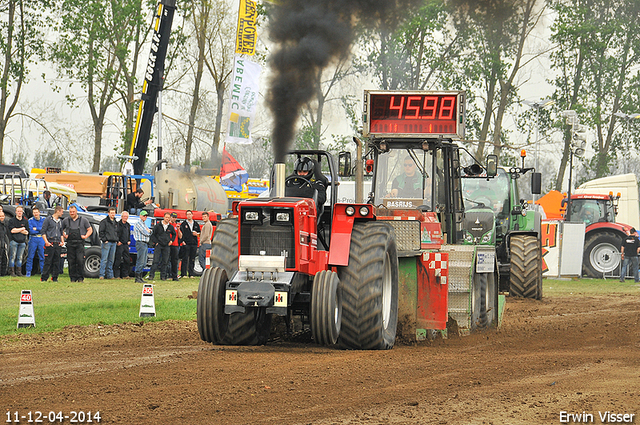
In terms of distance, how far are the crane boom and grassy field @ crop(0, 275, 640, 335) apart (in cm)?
1035

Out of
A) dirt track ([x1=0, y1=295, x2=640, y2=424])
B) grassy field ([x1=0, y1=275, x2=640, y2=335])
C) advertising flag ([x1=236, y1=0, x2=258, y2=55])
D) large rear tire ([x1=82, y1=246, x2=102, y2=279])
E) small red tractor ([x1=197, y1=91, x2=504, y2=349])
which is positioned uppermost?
advertising flag ([x1=236, y1=0, x2=258, y2=55])

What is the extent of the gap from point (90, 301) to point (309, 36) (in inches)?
275

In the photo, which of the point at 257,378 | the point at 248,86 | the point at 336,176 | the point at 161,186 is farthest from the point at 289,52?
the point at 248,86

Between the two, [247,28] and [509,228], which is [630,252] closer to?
[509,228]

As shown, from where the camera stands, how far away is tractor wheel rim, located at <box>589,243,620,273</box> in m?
30.8

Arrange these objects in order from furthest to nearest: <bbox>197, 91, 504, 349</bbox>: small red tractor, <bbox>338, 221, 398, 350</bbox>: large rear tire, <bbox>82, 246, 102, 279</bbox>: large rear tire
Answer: <bbox>82, 246, 102, 279</bbox>: large rear tire < <bbox>338, 221, 398, 350</bbox>: large rear tire < <bbox>197, 91, 504, 349</bbox>: small red tractor

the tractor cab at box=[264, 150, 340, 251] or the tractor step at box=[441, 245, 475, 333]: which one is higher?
the tractor cab at box=[264, 150, 340, 251]

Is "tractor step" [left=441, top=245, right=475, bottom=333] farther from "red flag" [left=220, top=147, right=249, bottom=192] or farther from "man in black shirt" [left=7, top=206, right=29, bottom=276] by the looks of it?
"red flag" [left=220, top=147, right=249, bottom=192]

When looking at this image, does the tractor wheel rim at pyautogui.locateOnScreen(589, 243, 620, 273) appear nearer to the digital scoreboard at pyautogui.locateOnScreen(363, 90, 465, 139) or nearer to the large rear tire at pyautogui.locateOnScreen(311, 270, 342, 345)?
the digital scoreboard at pyautogui.locateOnScreen(363, 90, 465, 139)

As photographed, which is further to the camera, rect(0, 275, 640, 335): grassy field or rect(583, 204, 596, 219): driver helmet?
rect(583, 204, 596, 219): driver helmet

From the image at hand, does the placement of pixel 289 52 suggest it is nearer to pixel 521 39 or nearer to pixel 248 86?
pixel 521 39

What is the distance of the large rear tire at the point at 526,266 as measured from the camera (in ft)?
62.8

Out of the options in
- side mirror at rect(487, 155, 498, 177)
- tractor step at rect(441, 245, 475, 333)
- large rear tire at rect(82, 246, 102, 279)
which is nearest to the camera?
tractor step at rect(441, 245, 475, 333)

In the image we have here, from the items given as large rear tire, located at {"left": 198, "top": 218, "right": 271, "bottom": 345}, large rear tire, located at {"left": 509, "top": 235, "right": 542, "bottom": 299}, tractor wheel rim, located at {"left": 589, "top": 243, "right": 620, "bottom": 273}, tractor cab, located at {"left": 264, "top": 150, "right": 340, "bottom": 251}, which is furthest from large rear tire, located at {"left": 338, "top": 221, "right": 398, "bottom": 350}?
tractor wheel rim, located at {"left": 589, "top": 243, "right": 620, "bottom": 273}
